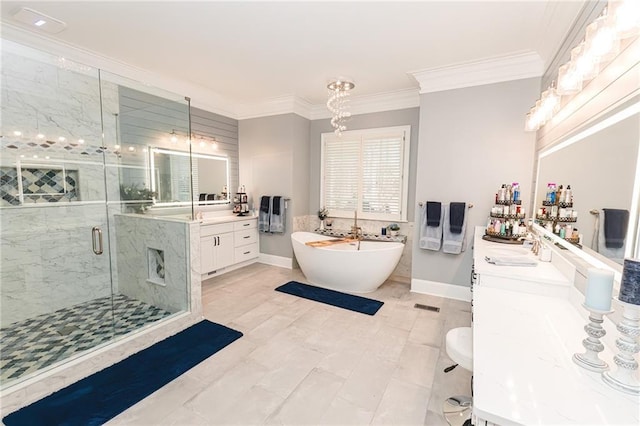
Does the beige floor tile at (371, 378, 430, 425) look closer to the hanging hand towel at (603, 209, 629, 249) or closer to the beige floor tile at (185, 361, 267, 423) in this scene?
the beige floor tile at (185, 361, 267, 423)

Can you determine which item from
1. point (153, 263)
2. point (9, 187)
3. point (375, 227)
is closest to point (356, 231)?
point (375, 227)

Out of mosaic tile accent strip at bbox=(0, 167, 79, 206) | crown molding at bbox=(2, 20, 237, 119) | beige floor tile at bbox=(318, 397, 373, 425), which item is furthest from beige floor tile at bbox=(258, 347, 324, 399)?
crown molding at bbox=(2, 20, 237, 119)

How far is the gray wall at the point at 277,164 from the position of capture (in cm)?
484

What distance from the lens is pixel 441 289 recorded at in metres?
3.79

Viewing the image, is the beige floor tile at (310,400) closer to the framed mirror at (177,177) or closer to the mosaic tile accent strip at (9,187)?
the framed mirror at (177,177)

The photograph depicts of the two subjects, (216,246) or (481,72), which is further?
(216,246)

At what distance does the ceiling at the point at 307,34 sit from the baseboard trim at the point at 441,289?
276cm

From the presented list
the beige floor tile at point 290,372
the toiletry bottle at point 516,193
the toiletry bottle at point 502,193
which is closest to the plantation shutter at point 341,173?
the toiletry bottle at point 502,193

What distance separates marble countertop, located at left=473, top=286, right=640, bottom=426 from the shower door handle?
382cm

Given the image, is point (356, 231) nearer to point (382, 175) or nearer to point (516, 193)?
point (382, 175)

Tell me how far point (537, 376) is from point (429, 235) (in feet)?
9.32

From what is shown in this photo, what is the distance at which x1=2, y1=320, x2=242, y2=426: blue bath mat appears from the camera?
5.89 feet

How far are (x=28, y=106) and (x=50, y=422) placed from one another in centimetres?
303

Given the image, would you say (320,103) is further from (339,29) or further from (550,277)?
(550,277)
